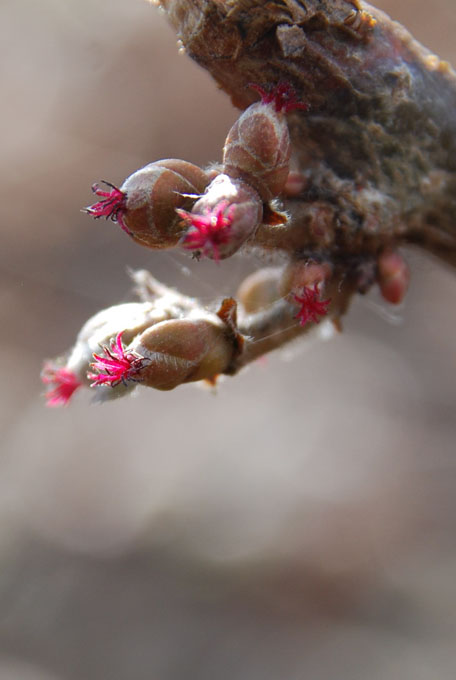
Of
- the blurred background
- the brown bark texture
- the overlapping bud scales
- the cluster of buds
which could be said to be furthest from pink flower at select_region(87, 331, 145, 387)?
the blurred background

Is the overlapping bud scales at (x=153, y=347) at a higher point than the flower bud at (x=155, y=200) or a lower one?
lower

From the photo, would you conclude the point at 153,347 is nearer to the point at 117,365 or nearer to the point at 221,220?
the point at 117,365

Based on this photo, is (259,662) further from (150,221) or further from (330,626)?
(150,221)

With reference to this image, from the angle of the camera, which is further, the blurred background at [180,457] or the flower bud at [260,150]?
the blurred background at [180,457]

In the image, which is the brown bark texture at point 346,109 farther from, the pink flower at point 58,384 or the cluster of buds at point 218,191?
the pink flower at point 58,384

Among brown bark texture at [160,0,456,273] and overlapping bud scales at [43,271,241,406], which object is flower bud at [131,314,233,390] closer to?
overlapping bud scales at [43,271,241,406]

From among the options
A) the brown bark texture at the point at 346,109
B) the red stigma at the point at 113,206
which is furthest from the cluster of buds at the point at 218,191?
the brown bark texture at the point at 346,109
